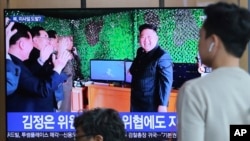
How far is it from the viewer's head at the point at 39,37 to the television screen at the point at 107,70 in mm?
362

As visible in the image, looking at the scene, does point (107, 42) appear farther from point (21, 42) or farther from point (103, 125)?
point (103, 125)

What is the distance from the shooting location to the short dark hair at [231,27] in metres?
1.63

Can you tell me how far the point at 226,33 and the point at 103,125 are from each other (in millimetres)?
736

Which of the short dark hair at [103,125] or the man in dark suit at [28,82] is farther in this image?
the man in dark suit at [28,82]

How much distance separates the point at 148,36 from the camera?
12.3ft

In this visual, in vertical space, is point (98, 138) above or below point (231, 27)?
below

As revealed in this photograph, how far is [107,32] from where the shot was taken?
375cm

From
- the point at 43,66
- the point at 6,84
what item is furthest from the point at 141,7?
the point at 6,84

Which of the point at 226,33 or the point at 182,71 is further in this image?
the point at 182,71

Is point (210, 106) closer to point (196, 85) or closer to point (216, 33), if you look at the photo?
point (196, 85)

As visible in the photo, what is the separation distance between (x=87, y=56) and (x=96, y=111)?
5.24ft

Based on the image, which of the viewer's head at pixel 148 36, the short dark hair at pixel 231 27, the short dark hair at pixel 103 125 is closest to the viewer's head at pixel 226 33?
the short dark hair at pixel 231 27
